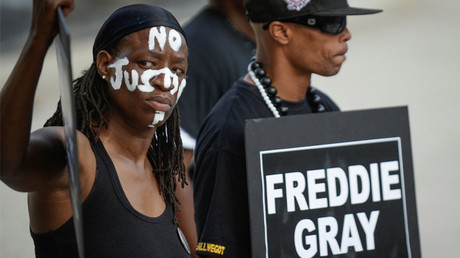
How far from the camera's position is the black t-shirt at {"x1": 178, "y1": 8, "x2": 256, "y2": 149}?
13.5 ft

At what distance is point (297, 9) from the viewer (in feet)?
10.7

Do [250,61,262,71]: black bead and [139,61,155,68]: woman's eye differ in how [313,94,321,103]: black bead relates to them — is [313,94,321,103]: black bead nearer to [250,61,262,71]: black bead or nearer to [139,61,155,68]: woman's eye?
[250,61,262,71]: black bead

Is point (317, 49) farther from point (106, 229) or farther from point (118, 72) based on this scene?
point (106, 229)

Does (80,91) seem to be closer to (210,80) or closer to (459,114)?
(210,80)

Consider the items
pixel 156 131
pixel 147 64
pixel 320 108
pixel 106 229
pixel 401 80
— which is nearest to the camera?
pixel 106 229

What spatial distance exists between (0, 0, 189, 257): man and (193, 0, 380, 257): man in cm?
21

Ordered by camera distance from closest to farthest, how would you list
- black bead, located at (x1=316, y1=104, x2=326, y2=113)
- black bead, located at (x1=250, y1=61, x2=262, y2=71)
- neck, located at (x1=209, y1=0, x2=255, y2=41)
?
black bead, located at (x1=250, y1=61, x2=262, y2=71), black bead, located at (x1=316, y1=104, x2=326, y2=113), neck, located at (x1=209, y1=0, x2=255, y2=41)

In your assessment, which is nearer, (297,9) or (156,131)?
(156,131)

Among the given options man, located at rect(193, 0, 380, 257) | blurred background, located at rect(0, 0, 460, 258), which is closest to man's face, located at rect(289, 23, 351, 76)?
man, located at rect(193, 0, 380, 257)

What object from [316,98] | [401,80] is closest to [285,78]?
[316,98]

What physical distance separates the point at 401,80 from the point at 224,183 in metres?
7.49

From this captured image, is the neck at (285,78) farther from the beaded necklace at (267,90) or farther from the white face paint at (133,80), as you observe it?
the white face paint at (133,80)

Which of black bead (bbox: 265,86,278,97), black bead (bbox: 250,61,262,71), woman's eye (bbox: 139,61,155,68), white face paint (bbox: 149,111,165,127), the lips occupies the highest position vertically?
black bead (bbox: 250,61,262,71)

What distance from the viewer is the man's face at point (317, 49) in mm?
3283
